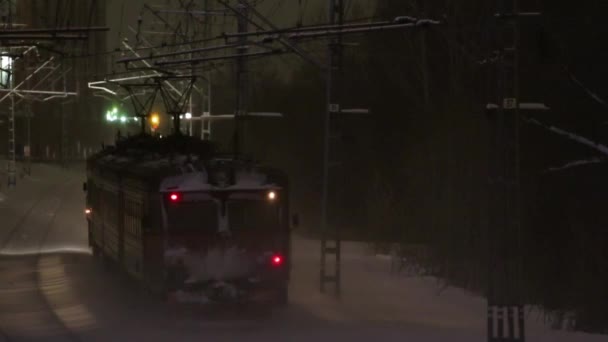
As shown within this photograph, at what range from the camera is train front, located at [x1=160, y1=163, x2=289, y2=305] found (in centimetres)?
1945

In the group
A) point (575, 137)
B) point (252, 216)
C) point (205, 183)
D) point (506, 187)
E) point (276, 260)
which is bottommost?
point (276, 260)

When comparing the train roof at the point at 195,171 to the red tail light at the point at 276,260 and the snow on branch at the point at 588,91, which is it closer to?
the red tail light at the point at 276,260

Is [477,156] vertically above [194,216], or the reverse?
[477,156]

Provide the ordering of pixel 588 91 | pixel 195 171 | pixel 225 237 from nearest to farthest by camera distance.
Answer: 1. pixel 225 237
2. pixel 195 171
3. pixel 588 91

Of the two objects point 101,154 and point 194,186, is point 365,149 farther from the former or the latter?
point 194,186

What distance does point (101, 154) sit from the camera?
3128cm

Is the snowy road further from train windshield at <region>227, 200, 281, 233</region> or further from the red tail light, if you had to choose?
train windshield at <region>227, 200, 281, 233</region>

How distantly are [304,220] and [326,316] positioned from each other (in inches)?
1087

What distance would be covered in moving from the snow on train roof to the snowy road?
216 cm

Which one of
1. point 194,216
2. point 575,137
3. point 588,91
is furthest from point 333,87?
point 588,91

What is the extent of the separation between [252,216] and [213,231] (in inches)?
30.4

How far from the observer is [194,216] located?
19.9 m

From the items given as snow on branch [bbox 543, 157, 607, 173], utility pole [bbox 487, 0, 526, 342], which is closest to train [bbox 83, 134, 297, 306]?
utility pole [bbox 487, 0, 526, 342]

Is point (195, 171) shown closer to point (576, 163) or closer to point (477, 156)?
point (576, 163)
